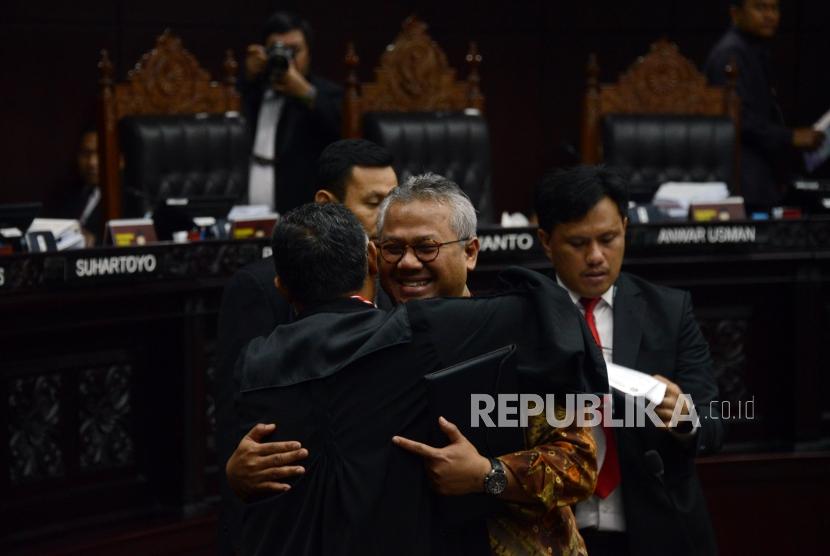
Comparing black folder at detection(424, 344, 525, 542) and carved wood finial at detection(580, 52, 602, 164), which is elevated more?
carved wood finial at detection(580, 52, 602, 164)

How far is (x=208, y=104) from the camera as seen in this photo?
491 centimetres

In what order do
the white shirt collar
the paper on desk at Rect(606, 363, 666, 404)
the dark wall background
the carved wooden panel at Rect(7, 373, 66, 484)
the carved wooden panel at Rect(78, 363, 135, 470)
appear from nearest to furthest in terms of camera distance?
1. the paper on desk at Rect(606, 363, 666, 404)
2. the white shirt collar
3. the carved wooden panel at Rect(7, 373, 66, 484)
4. the carved wooden panel at Rect(78, 363, 135, 470)
5. the dark wall background

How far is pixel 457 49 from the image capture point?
6785mm

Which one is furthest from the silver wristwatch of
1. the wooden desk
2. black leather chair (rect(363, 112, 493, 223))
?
black leather chair (rect(363, 112, 493, 223))

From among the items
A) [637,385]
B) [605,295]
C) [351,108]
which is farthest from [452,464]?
[351,108]

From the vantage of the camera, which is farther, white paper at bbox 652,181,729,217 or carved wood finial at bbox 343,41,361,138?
carved wood finial at bbox 343,41,361,138

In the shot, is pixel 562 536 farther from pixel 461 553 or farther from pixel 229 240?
pixel 229 240

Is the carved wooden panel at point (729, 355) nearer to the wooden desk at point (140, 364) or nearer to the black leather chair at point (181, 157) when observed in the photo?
the wooden desk at point (140, 364)

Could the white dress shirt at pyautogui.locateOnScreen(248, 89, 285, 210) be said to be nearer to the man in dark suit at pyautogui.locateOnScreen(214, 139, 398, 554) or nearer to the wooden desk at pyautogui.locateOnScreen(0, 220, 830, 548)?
the wooden desk at pyautogui.locateOnScreen(0, 220, 830, 548)

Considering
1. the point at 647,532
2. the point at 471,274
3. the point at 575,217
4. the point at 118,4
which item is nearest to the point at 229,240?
Result: the point at 471,274

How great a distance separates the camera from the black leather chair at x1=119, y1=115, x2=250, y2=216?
4.66m

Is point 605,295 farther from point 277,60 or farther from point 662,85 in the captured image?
point 662,85

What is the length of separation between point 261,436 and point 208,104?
3.32m

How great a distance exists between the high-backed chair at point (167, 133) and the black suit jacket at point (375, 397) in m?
2.98
